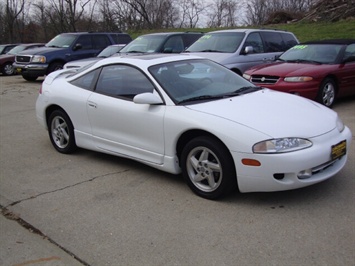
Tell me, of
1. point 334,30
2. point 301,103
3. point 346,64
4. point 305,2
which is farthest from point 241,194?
point 305,2

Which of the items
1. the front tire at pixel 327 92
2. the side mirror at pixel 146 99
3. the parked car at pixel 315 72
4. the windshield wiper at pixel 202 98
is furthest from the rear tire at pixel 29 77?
the windshield wiper at pixel 202 98

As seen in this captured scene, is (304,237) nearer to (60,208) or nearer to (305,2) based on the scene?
(60,208)

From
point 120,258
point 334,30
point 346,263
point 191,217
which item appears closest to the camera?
point 346,263

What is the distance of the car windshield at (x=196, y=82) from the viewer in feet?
14.7

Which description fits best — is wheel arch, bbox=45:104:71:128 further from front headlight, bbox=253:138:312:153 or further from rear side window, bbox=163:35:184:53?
rear side window, bbox=163:35:184:53

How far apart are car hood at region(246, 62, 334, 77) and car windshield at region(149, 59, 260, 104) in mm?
3145

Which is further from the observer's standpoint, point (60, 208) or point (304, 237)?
point (60, 208)

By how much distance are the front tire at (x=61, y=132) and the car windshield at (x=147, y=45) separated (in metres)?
6.48

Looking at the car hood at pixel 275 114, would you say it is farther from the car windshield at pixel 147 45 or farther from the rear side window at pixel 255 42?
the car windshield at pixel 147 45

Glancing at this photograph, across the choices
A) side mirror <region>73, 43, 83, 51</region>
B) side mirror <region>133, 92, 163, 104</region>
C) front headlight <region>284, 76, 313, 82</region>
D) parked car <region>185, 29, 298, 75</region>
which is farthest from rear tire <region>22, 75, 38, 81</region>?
side mirror <region>133, 92, 163, 104</region>

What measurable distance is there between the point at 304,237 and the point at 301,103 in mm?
1796

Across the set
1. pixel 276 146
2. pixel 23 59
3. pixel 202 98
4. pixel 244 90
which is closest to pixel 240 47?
pixel 244 90

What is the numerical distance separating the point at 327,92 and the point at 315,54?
1142mm

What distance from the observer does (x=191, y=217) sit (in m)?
3.71
